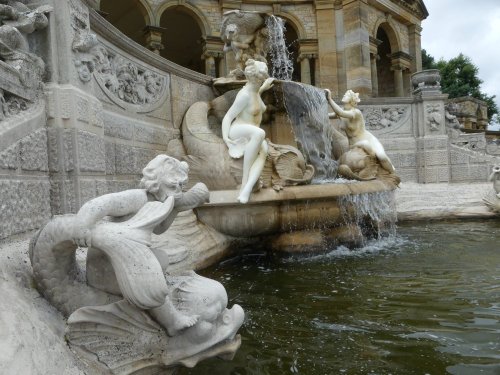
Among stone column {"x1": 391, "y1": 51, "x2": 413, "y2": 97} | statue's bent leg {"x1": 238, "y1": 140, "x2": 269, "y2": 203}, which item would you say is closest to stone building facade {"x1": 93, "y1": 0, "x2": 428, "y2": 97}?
stone column {"x1": 391, "y1": 51, "x2": 413, "y2": 97}

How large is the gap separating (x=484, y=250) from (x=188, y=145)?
13.1 feet

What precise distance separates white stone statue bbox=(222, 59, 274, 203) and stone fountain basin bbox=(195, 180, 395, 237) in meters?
0.20

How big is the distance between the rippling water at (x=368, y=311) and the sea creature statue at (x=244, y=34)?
4.14 metres

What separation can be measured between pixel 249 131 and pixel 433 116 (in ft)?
22.8

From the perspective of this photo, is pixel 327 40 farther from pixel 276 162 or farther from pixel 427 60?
pixel 427 60

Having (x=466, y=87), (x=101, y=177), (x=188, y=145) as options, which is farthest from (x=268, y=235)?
(x=466, y=87)

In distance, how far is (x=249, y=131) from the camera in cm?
495

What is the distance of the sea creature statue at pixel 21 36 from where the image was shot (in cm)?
279

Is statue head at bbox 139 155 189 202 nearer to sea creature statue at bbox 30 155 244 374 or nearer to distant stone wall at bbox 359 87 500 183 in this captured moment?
sea creature statue at bbox 30 155 244 374

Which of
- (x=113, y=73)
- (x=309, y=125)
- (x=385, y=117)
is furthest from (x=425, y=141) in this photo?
(x=113, y=73)

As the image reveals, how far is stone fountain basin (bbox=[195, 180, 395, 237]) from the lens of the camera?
4680mm

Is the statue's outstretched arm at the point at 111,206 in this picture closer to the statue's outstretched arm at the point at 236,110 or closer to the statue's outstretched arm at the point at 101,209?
the statue's outstretched arm at the point at 101,209

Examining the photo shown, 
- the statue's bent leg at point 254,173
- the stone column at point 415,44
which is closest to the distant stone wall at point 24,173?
the statue's bent leg at point 254,173

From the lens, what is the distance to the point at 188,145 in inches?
225
